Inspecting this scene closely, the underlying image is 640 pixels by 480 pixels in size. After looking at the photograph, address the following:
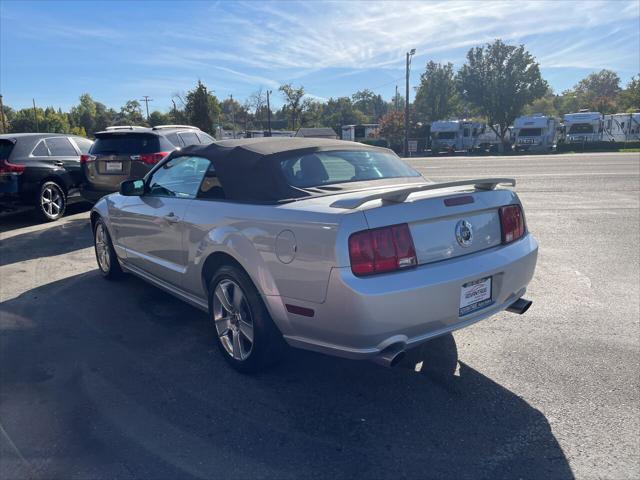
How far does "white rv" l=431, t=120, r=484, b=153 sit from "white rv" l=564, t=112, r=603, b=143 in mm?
8631

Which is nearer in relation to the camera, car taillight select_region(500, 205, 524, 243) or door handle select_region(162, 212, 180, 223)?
car taillight select_region(500, 205, 524, 243)

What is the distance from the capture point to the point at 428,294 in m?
2.92

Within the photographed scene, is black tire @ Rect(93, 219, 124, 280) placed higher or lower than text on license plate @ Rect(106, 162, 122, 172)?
lower

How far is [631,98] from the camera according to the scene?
69938 mm

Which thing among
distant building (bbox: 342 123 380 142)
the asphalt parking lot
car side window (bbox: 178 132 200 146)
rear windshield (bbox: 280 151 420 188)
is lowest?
the asphalt parking lot

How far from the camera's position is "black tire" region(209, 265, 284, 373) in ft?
11.1

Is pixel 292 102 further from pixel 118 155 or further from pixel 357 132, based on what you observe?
pixel 118 155

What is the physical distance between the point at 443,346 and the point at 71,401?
2715 mm

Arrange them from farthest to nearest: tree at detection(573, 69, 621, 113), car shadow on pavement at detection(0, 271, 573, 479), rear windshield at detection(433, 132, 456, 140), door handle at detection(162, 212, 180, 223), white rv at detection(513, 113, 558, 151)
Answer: tree at detection(573, 69, 621, 113) < rear windshield at detection(433, 132, 456, 140) < white rv at detection(513, 113, 558, 151) < door handle at detection(162, 212, 180, 223) < car shadow on pavement at detection(0, 271, 573, 479)

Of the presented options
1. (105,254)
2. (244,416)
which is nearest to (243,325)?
(244,416)

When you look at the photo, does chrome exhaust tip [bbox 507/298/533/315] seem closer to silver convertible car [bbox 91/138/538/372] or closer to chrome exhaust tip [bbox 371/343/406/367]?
silver convertible car [bbox 91/138/538/372]

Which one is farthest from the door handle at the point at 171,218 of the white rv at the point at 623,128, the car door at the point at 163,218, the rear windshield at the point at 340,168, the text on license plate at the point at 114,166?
the white rv at the point at 623,128

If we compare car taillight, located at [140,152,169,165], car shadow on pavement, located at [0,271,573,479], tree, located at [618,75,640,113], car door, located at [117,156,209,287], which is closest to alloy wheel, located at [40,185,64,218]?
car taillight, located at [140,152,169,165]

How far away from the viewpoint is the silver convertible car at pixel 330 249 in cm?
286
